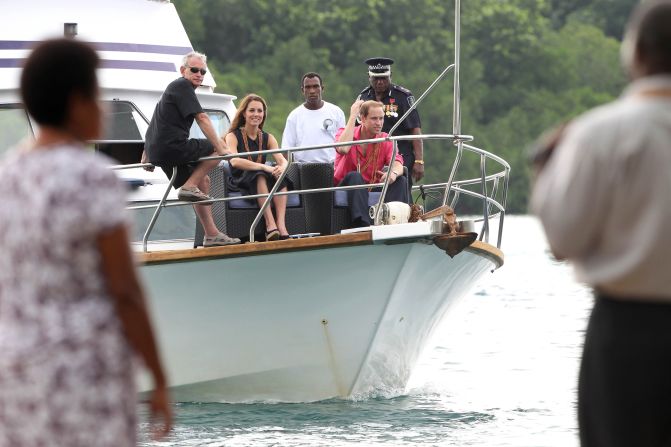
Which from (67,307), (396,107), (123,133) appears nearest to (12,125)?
(123,133)

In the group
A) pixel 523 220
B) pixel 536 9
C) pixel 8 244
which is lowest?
pixel 523 220

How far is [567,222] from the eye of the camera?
3.76 meters

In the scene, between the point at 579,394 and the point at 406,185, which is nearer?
the point at 579,394

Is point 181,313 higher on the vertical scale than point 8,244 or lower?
lower

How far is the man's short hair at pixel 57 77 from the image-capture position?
3.88 m

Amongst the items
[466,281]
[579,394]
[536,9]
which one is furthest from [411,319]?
[536,9]

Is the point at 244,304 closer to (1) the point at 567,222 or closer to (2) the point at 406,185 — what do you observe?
(2) the point at 406,185

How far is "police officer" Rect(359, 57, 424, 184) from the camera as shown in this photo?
11.1 m

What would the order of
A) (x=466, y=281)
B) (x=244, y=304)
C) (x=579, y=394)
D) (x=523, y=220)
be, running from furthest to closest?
(x=523, y=220) < (x=466, y=281) < (x=244, y=304) < (x=579, y=394)

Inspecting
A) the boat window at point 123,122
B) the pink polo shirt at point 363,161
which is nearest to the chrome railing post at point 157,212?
the pink polo shirt at point 363,161

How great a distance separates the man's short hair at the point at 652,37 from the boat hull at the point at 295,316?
6149 millimetres

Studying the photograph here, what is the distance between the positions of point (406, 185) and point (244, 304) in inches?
52.0

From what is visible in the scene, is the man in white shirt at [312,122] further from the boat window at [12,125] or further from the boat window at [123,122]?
the boat window at [12,125]

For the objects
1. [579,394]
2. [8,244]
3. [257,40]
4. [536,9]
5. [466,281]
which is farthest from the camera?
[536,9]
